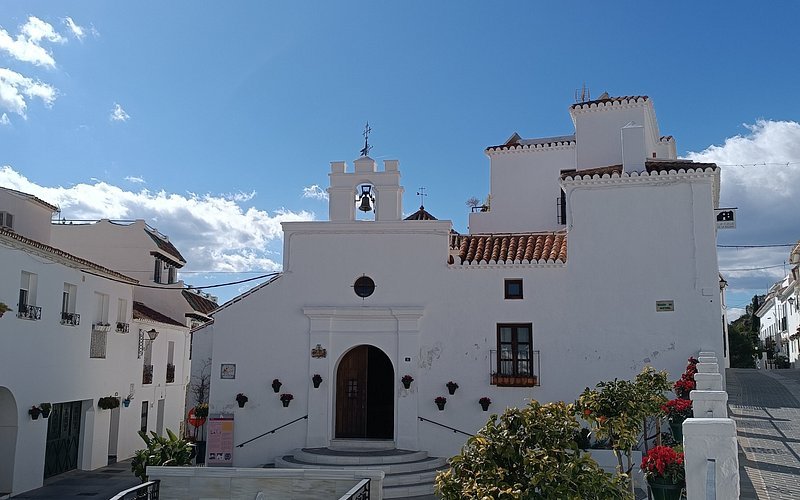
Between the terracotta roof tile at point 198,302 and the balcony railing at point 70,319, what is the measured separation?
9356mm

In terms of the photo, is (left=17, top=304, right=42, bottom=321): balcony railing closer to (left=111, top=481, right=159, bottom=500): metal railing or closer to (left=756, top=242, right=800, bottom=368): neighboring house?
(left=111, top=481, right=159, bottom=500): metal railing

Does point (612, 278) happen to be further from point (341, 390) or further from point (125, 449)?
point (125, 449)

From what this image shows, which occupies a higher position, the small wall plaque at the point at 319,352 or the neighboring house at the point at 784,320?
the neighboring house at the point at 784,320

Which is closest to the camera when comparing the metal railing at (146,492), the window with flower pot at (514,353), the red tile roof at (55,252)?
the metal railing at (146,492)

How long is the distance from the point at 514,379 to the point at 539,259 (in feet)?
10.5

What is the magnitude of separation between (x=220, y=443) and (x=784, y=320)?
46927 mm

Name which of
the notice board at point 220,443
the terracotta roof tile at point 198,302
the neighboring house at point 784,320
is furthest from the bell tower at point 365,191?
the neighboring house at point 784,320

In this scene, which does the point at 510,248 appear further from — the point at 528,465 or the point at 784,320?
the point at 784,320

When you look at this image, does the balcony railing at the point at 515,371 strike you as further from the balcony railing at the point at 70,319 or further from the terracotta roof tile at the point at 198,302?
the terracotta roof tile at the point at 198,302

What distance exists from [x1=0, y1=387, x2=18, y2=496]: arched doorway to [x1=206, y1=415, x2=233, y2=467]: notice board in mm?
4699

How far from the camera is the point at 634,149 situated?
18.5m

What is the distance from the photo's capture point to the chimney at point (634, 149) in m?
18.5

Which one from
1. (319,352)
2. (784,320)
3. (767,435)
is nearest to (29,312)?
(319,352)

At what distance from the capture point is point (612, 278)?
1800 centimetres
